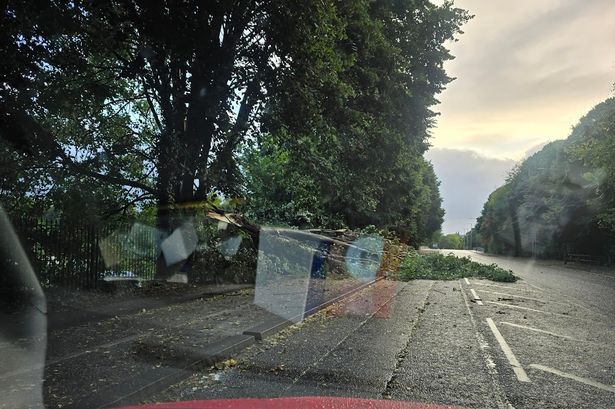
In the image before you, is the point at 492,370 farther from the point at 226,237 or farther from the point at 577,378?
the point at 226,237

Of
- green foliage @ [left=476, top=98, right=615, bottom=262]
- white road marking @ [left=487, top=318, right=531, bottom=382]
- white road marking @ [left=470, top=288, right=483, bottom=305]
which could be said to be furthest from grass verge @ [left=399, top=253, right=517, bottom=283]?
white road marking @ [left=487, top=318, right=531, bottom=382]

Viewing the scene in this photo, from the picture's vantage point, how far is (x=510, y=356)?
738cm

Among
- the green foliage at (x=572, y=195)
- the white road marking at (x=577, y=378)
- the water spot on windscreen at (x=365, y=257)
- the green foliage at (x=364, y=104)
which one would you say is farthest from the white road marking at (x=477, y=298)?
the green foliage at (x=572, y=195)

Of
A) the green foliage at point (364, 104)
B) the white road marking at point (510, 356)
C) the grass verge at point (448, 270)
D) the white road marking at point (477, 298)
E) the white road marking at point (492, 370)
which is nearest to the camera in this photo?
the white road marking at point (492, 370)

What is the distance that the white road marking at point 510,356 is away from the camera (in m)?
6.28

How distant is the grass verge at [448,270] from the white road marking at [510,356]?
42.7ft

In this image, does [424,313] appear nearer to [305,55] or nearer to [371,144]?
[305,55]

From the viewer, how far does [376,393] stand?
5.35 metres

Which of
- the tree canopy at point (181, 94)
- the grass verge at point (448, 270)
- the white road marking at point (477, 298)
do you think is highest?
the tree canopy at point (181, 94)

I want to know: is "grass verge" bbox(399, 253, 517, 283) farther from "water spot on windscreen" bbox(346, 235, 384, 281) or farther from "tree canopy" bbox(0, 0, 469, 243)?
"tree canopy" bbox(0, 0, 469, 243)

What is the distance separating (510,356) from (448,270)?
19.0m

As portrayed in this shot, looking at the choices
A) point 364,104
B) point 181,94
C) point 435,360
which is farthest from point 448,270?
point 435,360

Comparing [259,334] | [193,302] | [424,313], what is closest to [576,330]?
[424,313]

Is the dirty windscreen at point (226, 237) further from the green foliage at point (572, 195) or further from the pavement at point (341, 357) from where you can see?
the green foliage at point (572, 195)
